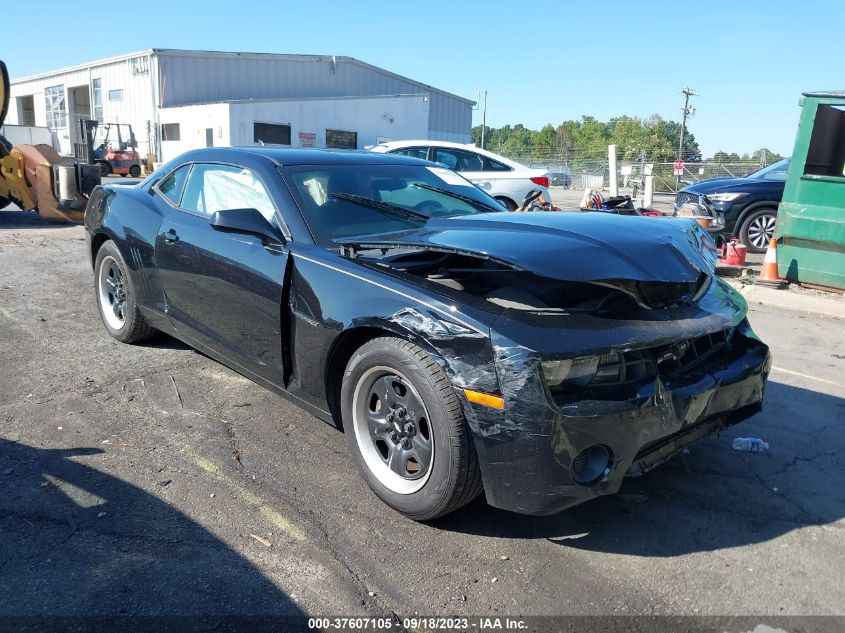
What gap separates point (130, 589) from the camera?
93.7 inches

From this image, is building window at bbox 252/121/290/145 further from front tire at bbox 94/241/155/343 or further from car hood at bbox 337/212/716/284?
car hood at bbox 337/212/716/284

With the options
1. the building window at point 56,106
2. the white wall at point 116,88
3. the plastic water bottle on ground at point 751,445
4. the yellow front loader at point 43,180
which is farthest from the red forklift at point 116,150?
the plastic water bottle on ground at point 751,445

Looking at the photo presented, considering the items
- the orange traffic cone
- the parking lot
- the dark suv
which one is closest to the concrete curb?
the orange traffic cone

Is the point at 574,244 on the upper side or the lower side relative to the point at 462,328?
upper

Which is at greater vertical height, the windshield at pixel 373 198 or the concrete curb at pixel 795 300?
the windshield at pixel 373 198

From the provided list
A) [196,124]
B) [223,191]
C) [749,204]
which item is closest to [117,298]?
[223,191]

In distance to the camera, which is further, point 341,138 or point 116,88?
point 116,88

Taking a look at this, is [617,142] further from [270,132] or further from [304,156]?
[304,156]

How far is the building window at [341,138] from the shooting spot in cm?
2897

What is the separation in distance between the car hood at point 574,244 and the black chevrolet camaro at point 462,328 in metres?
0.01

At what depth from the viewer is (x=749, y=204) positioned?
35.0ft

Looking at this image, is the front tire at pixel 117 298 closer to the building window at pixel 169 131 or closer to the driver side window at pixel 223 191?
the driver side window at pixel 223 191

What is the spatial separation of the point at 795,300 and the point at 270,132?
23.0 m

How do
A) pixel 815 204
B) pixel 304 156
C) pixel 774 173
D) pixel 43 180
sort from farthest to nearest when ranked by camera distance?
pixel 43 180 → pixel 774 173 → pixel 815 204 → pixel 304 156
